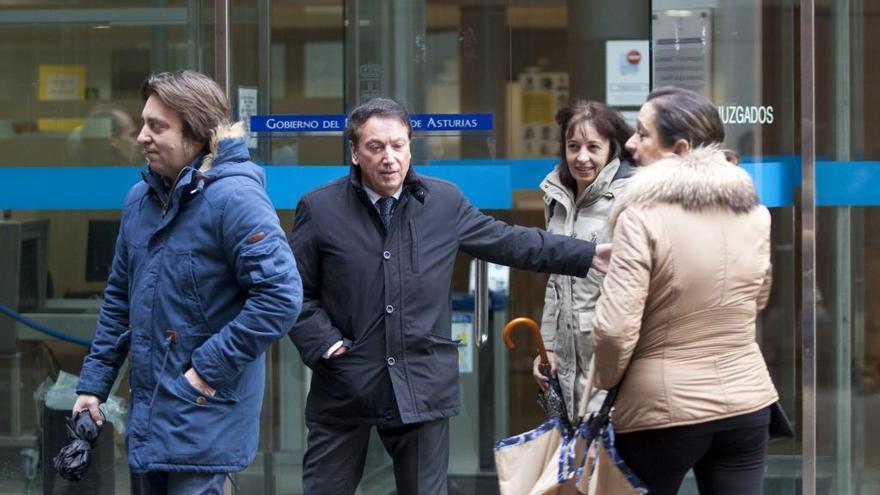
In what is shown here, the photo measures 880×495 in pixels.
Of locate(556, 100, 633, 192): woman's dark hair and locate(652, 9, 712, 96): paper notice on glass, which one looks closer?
locate(556, 100, 633, 192): woman's dark hair

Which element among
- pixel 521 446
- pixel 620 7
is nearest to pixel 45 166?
pixel 620 7

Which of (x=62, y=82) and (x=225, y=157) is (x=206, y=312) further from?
(x=62, y=82)

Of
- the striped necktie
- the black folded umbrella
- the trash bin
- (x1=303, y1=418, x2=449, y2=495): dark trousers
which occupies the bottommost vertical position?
the trash bin

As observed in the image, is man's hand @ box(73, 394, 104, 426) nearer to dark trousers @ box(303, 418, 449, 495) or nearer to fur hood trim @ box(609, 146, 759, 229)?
dark trousers @ box(303, 418, 449, 495)

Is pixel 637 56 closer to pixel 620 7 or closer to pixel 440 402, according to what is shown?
pixel 620 7

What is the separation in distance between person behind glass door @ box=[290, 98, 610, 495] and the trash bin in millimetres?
2344

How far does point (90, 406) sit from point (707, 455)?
1.74 meters

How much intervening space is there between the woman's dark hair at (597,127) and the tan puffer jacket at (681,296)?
1301mm

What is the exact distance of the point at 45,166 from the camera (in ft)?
21.2

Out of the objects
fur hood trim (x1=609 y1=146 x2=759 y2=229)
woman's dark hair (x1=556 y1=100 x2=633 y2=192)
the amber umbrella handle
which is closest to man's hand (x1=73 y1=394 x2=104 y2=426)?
the amber umbrella handle

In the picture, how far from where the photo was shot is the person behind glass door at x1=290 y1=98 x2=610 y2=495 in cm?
430

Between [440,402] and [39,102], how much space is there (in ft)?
10.2

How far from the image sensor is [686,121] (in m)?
3.74

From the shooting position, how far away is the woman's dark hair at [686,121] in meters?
3.74
